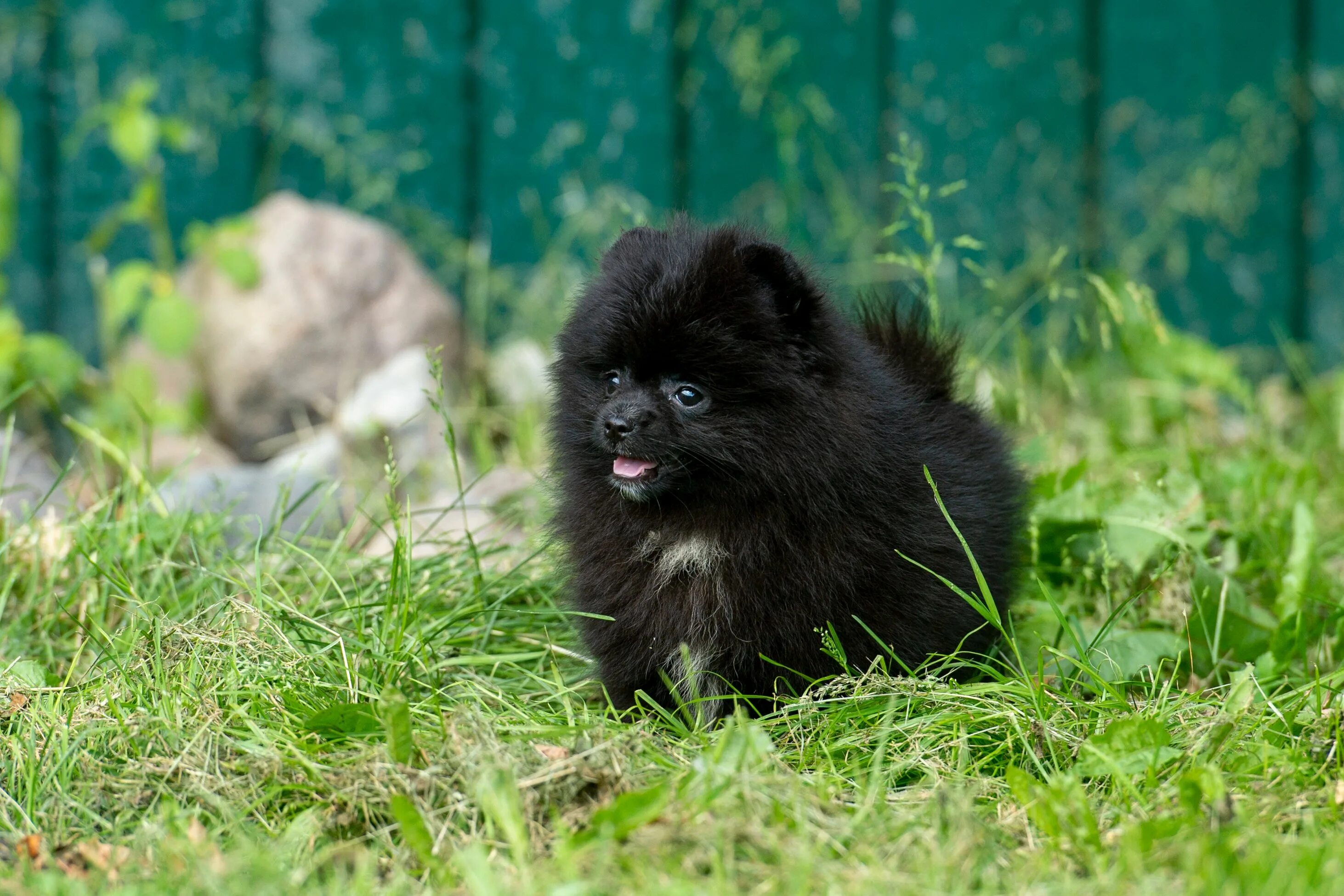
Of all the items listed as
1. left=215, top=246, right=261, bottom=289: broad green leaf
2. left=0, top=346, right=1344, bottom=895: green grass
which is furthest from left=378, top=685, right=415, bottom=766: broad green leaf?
left=215, top=246, right=261, bottom=289: broad green leaf

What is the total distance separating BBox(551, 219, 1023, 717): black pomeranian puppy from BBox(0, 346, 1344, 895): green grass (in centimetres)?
15

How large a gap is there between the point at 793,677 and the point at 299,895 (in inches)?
48.5

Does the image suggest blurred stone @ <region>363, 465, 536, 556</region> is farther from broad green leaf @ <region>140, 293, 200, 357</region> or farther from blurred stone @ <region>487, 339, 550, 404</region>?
broad green leaf @ <region>140, 293, 200, 357</region>

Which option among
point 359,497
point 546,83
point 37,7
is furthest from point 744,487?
point 37,7

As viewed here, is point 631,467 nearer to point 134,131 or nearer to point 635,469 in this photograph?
point 635,469

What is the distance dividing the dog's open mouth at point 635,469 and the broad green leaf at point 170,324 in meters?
3.36

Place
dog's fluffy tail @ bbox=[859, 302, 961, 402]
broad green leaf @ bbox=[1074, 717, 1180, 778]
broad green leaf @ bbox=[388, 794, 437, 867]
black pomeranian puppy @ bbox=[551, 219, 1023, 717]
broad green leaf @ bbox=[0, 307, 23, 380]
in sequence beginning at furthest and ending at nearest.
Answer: broad green leaf @ bbox=[0, 307, 23, 380] → dog's fluffy tail @ bbox=[859, 302, 961, 402] → black pomeranian puppy @ bbox=[551, 219, 1023, 717] → broad green leaf @ bbox=[1074, 717, 1180, 778] → broad green leaf @ bbox=[388, 794, 437, 867]

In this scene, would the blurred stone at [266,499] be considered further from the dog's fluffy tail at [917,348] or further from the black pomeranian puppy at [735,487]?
the dog's fluffy tail at [917,348]

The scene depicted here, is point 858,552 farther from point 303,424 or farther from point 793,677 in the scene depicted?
point 303,424

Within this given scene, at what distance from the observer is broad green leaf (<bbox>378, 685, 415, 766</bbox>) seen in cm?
242

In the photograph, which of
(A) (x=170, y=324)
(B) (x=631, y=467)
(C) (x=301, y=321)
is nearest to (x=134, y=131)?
(A) (x=170, y=324)

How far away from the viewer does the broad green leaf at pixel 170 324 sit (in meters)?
5.55

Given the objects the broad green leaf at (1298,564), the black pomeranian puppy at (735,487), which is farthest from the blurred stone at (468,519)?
the broad green leaf at (1298,564)

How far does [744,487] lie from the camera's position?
2.84 meters
